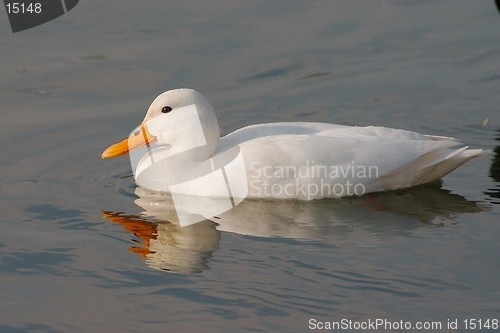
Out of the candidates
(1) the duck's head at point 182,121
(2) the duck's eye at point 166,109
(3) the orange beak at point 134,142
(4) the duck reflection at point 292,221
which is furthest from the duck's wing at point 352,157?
(3) the orange beak at point 134,142

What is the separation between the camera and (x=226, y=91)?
10.6 metres

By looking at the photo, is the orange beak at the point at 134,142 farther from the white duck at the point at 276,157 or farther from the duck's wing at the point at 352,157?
the duck's wing at the point at 352,157

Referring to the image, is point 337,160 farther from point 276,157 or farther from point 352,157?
point 276,157

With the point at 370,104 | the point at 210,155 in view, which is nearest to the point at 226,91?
the point at 370,104

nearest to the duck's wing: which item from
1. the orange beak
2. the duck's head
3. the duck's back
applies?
the duck's back

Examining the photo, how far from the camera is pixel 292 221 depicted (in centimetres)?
744

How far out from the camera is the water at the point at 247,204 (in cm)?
612

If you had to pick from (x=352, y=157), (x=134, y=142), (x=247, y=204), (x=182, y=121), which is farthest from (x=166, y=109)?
(x=352, y=157)

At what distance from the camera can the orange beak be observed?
819cm

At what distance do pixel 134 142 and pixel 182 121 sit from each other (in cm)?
53

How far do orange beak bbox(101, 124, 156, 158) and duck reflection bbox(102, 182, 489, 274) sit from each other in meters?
0.48

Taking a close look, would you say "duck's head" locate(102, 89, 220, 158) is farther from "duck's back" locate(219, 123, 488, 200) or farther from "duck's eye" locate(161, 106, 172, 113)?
"duck's back" locate(219, 123, 488, 200)

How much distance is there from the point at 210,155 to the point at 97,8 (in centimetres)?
549

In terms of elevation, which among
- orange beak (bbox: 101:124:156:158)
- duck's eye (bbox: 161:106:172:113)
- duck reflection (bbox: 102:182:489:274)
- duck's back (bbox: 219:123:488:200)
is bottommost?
duck reflection (bbox: 102:182:489:274)
